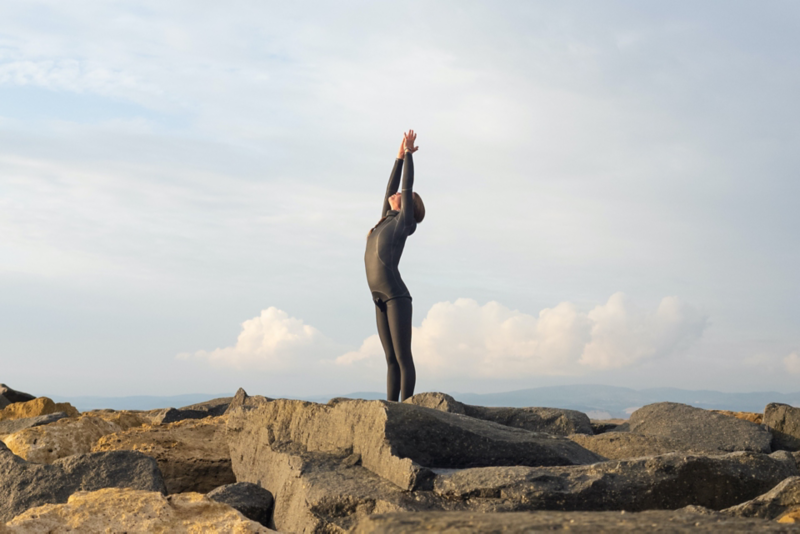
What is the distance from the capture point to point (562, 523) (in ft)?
6.71

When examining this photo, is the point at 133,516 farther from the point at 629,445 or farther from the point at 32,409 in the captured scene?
the point at 32,409

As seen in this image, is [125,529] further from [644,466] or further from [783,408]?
[783,408]

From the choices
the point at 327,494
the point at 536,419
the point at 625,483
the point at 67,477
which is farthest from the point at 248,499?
the point at 536,419

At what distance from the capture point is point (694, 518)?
7.16ft

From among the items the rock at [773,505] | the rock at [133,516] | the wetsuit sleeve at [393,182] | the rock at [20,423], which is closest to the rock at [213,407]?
the rock at [20,423]

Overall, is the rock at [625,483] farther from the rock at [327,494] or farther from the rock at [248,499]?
the rock at [248,499]

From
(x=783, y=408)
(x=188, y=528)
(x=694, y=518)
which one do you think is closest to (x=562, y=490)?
(x=694, y=518)

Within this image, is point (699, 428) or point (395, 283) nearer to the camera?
point (395, 283)

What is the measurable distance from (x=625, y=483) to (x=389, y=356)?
14.9ft

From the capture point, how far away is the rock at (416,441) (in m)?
4.04

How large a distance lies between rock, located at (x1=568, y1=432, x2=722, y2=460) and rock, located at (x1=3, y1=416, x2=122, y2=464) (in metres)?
4.61

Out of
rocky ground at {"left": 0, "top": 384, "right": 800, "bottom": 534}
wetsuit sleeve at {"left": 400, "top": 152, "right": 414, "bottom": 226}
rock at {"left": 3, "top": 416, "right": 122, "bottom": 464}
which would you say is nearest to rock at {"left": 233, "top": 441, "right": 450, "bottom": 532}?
rocky ground at {"left": 0, "top": 384, "right": 800, "bottom": 534}

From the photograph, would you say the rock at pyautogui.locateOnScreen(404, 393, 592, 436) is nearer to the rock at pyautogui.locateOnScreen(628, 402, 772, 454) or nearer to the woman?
the rock at pyautogui.locateOnScreen(628, 402, 772, 454)

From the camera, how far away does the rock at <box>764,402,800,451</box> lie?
28.0 feet
